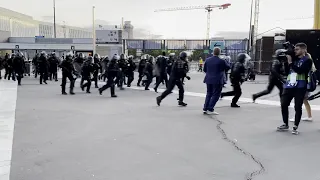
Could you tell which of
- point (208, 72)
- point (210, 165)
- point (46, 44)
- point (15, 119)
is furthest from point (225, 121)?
point (46, 44)

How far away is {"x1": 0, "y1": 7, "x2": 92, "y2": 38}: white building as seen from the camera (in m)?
81.3

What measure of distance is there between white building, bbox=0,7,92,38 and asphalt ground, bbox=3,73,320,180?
69114 mm

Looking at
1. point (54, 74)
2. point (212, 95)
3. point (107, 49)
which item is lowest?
point (212, 95)

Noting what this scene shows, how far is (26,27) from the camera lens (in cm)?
9456

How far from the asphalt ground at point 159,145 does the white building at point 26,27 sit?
227 feet

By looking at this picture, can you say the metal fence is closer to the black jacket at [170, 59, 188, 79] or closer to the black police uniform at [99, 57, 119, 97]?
the black police uniform at [99, 57, 119, 97]

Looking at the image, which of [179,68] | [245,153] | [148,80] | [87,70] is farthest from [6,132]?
[148,80]

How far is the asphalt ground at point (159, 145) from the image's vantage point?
4.51 m

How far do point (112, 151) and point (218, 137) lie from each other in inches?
81.8

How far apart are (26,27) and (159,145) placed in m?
97.8

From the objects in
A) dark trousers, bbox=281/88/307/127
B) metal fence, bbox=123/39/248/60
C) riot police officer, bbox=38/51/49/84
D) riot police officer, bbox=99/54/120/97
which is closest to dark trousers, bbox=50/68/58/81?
riot police officer, bbox=38/51/49/84

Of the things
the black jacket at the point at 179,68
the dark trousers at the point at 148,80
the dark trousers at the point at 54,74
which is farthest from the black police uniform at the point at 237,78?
the dark trousers at the point at 54,74

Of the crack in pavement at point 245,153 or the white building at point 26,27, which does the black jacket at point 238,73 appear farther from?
the white building at point 26,27

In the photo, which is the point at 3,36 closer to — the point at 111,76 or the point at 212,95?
the point at 111,76
